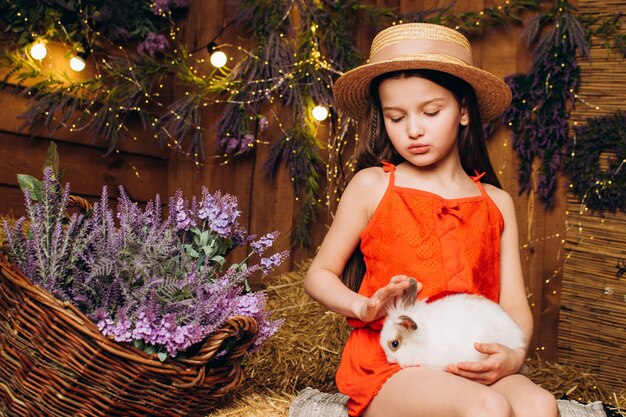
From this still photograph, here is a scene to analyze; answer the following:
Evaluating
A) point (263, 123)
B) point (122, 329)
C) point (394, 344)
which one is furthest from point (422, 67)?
point (263, 123)

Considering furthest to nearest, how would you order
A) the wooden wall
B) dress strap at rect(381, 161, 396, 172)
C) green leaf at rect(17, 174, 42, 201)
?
the wooden wall
dress strap at rect(381, 161, 396, 172)
green leaf at rect(17, 174, 42, 201)

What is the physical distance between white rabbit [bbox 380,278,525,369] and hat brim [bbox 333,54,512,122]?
0.58 metres

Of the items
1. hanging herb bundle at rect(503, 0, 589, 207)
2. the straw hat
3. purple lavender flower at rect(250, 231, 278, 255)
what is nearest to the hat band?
the straw hat

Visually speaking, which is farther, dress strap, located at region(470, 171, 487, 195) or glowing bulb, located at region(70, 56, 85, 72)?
glowing bulb, located at region(70, 56, 85, 72)

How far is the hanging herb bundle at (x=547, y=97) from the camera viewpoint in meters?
3.11

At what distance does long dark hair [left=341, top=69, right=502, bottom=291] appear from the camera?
1.98 meters

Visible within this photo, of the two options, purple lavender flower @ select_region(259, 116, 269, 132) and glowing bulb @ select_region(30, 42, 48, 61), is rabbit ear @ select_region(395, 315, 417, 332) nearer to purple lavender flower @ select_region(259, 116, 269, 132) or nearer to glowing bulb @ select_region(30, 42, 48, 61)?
purple lavender flower @ select_region(259, 116, 269, 132)

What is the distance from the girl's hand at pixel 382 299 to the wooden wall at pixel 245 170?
69.5 inches

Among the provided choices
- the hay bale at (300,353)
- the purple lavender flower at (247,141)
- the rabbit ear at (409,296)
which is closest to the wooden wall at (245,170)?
the purple lavender flower at (247,141)

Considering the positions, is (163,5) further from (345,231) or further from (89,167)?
(345,231)

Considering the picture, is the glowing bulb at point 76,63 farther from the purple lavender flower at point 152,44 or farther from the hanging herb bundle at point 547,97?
the hanging herb bundle at point 547,97

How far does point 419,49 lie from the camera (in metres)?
1.84

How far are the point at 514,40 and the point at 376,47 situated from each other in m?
1.58

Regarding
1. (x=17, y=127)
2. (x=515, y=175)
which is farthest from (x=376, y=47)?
(x=17, y=127)
